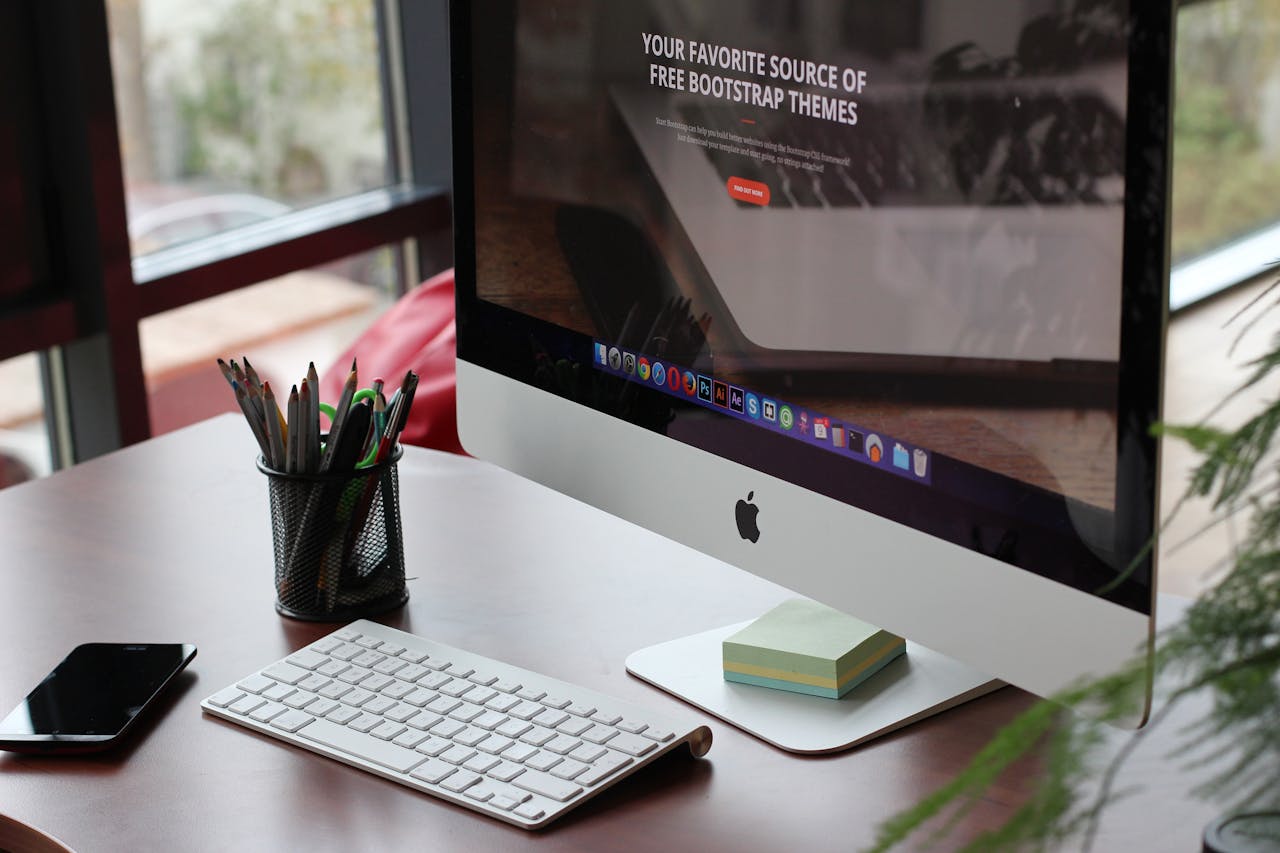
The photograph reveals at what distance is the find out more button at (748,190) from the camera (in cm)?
92

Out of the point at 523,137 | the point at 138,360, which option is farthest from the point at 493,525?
the point at 138,360

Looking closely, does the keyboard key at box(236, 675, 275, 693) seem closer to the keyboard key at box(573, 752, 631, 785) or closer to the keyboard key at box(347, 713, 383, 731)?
the keyboard key at box(347, 713, 383, 731)

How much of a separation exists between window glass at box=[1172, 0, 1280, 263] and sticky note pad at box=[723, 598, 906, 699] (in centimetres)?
300

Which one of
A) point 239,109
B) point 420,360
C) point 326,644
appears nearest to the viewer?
point 326,644

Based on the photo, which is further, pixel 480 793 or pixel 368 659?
pixel 368 659

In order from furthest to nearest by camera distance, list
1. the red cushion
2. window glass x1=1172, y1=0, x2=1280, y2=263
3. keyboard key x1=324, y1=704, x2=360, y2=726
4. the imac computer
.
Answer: window glass x1=1172, y1=0, x2=1280, y2=263, the red cushion, keyboard key x1=324, y1=704, x2=360, y2=726, the imac computer

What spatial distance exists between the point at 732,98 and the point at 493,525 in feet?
1.68

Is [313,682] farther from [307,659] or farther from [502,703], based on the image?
[502,703]

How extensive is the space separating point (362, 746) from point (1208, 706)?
22.2 inches

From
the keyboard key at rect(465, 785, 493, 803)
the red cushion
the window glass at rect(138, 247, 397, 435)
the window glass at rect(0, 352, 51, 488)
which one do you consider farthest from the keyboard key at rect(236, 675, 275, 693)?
the window glass at rect(0, 352, 51, 488)

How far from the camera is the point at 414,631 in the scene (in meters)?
1.10

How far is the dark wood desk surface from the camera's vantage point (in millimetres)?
839

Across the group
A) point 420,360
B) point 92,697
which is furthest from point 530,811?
point 420,360

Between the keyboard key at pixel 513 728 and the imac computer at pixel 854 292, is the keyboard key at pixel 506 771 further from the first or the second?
the imac computer at pixel 854 292
